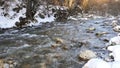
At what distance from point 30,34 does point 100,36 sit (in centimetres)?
512

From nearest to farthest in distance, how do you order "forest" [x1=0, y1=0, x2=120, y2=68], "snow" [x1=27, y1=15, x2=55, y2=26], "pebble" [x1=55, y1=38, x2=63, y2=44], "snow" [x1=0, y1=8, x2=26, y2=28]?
"forest" [x1=0, y1=0, x2=120, y2=68] → "pebble" [x1=55, y1=38, x2=63, y2=44] → "snow" [x1=0, y1=8, x2=26, y2=28] → "snow" [x1=27, y1=15, x2=55, y2=26]

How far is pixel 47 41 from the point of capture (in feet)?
48.3

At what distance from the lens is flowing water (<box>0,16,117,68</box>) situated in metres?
10.8

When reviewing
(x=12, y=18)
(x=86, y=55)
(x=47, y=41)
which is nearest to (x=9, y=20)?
(x=12, y=18)

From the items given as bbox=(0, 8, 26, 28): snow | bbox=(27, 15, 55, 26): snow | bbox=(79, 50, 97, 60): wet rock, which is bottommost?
bbox=(27, 15, 55, 26): snow

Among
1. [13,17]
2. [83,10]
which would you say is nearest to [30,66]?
[13,17]

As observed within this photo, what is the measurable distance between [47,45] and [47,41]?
1.03 meters

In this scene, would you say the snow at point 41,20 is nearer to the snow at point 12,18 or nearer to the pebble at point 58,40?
the snow at point 12,18

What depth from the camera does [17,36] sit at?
1594cm

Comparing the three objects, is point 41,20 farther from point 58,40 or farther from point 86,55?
point 86,55

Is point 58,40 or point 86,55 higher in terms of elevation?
point 86,55

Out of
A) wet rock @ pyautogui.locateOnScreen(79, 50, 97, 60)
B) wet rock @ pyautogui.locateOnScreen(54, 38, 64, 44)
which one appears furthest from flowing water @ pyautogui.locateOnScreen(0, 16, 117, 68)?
wet rock @ pyautogui.locateOnScreen(79, 50, 97, 60)

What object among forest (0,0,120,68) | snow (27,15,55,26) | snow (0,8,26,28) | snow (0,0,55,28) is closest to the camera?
forest (0,0,120,68)

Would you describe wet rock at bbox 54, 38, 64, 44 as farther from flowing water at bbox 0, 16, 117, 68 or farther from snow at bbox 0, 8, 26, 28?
snow at bbox 0, 8, 26, 28
